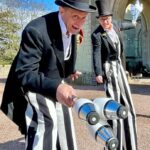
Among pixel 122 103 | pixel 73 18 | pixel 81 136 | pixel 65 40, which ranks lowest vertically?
pixel 81 136

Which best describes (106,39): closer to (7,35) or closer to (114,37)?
(114,37)

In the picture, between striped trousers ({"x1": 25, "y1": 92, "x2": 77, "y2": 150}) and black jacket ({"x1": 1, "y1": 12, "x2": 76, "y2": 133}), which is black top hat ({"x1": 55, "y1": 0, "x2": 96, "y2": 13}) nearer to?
black jacket ({"x1": 1, "y1": 12, "x2": 76, "y2": 133})

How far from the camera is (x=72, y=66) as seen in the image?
300 centimetres

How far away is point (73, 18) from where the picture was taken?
2.56 meters

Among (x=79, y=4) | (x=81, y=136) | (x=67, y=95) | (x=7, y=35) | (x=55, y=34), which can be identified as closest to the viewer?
(x=67, y=95)

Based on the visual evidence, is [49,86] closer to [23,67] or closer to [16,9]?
[23,67]

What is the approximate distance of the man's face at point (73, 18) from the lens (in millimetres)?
2525

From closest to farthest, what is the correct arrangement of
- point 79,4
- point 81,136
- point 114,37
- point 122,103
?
point 79,4, point 122,103, point 114,37, point 81,136

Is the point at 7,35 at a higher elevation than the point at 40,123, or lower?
lower

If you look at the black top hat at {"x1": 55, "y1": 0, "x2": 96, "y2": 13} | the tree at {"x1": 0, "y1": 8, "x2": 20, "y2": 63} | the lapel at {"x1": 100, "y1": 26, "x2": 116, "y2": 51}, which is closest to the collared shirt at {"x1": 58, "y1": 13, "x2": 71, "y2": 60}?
the black top hat at {"x1": 55, "y1": 0, "x2": 96, "y2": 13}

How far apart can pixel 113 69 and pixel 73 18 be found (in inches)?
71.4

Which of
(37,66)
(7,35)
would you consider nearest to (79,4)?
(37,66)

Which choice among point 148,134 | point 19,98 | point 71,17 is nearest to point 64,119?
point 19,98

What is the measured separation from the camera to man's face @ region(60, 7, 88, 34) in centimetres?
253
